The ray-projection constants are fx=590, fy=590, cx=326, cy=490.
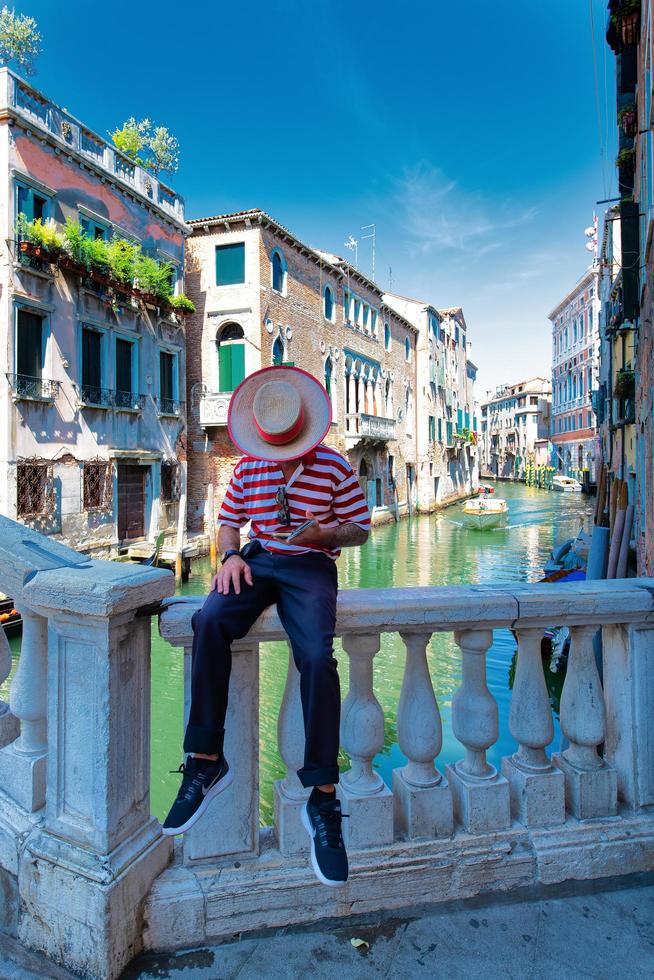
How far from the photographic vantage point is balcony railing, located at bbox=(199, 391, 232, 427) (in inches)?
587

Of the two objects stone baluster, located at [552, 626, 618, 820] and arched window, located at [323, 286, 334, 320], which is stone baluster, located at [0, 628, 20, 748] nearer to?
stone baluster, located at [552, 626, 618, 820]

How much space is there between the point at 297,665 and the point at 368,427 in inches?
772

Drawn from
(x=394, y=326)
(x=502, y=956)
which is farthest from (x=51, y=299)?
(x=394, y=326)

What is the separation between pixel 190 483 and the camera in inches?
610

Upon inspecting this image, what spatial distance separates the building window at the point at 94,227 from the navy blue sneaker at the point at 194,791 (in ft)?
40.3

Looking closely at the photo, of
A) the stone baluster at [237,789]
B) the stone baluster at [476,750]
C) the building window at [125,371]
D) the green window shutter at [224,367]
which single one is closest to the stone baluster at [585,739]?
the stone baluster at [476,750]

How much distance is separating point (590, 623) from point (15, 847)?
63.6 inches

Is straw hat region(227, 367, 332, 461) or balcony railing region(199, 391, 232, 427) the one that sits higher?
balcony railing region(199, 391, 232, 427)

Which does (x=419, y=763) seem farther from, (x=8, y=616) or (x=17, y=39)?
(x=17, y=39)

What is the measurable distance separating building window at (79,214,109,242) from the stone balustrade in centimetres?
1180

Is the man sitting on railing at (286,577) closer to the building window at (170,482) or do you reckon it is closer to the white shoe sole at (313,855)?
the white shoe sole at (313,855)

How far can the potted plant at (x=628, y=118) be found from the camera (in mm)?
8875

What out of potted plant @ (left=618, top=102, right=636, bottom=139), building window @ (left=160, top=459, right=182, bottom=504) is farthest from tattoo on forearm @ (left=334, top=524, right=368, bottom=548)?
building window @ (left=160, top=459, right=182, bottom=504)

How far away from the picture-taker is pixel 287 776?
1.60m
